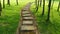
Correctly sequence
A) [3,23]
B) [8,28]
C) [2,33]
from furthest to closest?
[3,23]
[8,28]
[2,33]

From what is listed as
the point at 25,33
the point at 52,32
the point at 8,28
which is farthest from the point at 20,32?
the point at 52,32

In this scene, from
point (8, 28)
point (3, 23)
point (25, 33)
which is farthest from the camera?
point (3, 23)

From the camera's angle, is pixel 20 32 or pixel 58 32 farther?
pixel 58 32

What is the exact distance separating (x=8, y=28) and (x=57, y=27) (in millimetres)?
6933

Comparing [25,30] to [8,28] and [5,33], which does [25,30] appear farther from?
[8,28]

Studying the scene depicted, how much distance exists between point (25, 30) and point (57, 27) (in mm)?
7363

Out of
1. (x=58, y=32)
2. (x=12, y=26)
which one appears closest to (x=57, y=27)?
(x=58, y=32)

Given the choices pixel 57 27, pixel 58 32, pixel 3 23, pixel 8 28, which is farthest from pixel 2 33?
pixel 57 27

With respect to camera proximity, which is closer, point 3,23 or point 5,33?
point 5,33

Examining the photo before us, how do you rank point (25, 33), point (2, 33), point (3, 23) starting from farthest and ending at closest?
1. point (3, 23)
2. point (2, 33)
3. point (25, 33)

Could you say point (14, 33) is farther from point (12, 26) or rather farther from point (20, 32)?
point (12, 26)

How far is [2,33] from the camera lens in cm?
1853

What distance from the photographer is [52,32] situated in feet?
67.9

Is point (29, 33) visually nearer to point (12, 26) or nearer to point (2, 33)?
point (2, 33)
